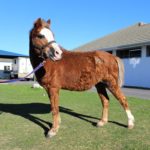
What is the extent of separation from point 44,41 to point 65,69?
3.67ft

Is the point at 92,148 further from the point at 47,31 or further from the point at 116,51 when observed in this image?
the point at 116,51

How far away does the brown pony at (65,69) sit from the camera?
7.68 m

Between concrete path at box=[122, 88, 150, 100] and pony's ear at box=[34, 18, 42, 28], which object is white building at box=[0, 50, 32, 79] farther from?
pony's ear at box=[34, 18, 42, 28]

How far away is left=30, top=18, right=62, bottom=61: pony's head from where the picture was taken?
24.5ft

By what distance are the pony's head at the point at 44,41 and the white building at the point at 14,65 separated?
148ft

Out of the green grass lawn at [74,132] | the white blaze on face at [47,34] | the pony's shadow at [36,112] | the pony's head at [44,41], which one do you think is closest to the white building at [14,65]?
the pony's shadow at [36,112]

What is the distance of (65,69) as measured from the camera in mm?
8477

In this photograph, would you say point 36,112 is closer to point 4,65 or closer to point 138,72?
point 138,72

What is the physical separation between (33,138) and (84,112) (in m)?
4.10

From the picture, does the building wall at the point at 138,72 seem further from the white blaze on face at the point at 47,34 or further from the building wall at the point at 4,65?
the building wall at the point at 4,65

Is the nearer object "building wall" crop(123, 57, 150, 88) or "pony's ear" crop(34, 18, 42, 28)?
"pony's ear" crop(34, 18, 42, 28)

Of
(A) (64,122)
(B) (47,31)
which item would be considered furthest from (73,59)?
(A) (64,122)

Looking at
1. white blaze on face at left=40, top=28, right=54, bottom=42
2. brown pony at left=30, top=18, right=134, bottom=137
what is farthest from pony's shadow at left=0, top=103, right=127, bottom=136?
white blaze on face at left=40, top=28, right=54, bottom=42

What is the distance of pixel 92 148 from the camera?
6.93m
